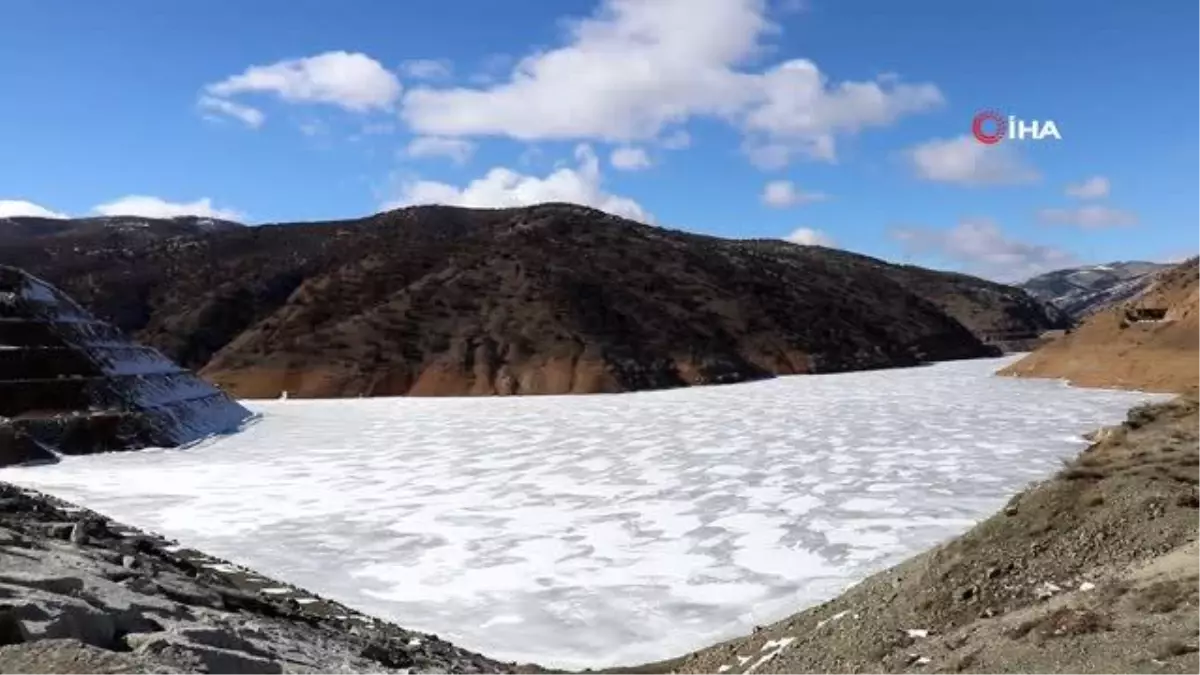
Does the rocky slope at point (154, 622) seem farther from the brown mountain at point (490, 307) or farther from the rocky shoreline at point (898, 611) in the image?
the brown mountain at point (490, 307)

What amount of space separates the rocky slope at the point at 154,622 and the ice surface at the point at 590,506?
1230 mm

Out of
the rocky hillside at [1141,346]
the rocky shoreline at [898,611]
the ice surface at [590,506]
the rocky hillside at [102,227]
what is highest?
the rocky hillside at [102,227]

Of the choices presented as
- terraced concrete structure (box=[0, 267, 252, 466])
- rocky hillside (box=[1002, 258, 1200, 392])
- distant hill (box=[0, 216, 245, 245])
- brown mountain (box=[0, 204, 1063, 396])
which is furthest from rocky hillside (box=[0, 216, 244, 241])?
rocky hillside (box=[1002, 258, 1200, 392])

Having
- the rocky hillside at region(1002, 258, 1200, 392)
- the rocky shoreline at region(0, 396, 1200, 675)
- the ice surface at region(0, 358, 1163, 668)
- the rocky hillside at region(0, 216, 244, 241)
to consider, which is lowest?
the ice surface at region(0, 358, 1163, 668)

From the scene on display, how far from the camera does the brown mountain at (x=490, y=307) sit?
2817 inches

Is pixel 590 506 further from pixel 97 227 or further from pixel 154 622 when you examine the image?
pixel 97 227

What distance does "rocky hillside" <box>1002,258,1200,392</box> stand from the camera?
4872cm

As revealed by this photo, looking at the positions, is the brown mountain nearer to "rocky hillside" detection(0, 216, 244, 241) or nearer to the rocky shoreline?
"rocky hillside" detection(0, 216, 244, 241)

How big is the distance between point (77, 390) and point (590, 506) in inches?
1046

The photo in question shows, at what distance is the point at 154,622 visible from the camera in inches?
291

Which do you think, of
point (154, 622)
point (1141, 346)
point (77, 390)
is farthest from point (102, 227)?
point (154, 622)

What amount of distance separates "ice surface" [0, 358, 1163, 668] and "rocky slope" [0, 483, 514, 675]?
4.04 ft

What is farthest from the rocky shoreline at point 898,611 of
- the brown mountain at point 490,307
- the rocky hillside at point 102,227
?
the rocky hillside at point 102,227

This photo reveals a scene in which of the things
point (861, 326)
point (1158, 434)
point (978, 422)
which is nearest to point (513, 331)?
point (861, 326)
